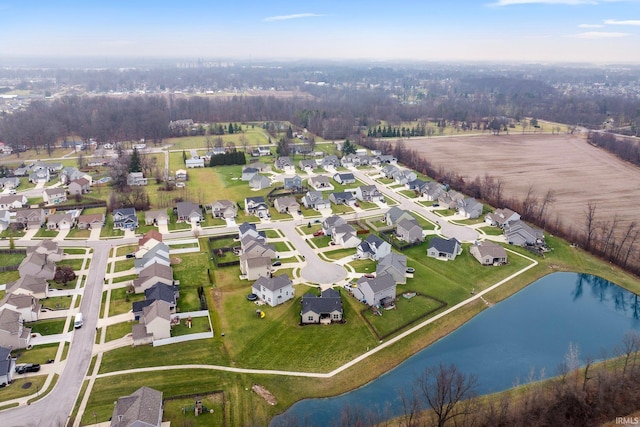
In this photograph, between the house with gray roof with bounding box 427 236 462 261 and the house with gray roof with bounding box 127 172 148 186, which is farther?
the house with gray roof with bounding box 127 172 148 186

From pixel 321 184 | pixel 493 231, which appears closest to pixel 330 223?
pixel 321 184

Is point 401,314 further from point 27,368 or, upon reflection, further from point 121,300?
point 27,368

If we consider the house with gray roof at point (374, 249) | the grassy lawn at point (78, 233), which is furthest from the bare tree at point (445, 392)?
the grassy lawn at point (78, 233)

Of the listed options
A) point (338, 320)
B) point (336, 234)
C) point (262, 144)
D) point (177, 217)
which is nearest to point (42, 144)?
point (262, 144)

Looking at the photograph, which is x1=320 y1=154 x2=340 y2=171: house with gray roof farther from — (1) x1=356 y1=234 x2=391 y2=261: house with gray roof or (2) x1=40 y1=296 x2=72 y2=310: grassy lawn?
(2) x1=40 y1=296 x2=72 y2=310: grassy lawn

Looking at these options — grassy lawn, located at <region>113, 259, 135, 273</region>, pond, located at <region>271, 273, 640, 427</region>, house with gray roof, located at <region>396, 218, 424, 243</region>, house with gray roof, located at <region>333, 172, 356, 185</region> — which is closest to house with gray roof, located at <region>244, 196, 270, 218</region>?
grassy lawn, located at <region>113, 259, 135, 273</region>

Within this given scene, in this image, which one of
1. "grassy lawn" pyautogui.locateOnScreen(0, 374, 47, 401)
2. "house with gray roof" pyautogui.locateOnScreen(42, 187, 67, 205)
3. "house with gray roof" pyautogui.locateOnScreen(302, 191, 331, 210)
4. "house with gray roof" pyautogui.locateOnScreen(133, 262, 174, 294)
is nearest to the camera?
"grassy lawn" pyautogui.locateOnScreen(0, 374, 47, 401)

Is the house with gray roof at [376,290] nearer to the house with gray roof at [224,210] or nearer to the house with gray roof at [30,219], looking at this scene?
the house with gray roof at [224,210]
